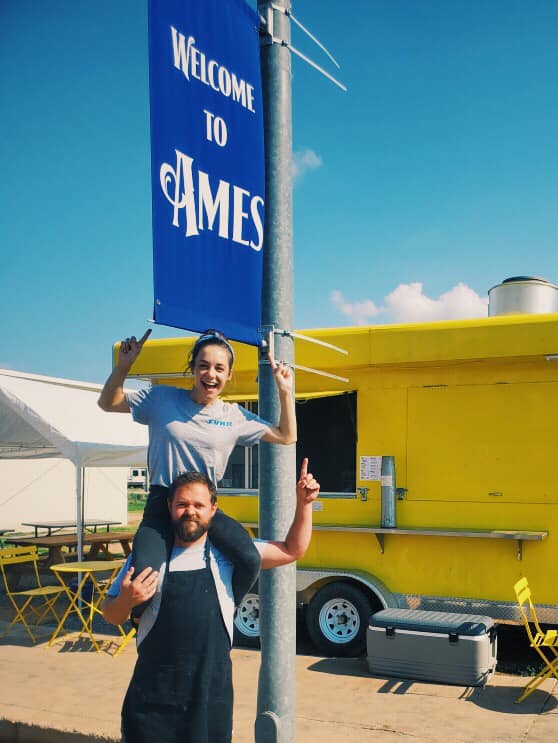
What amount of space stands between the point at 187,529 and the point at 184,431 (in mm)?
369

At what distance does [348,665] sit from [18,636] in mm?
3683

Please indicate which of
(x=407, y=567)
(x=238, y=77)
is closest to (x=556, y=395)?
(x=407, y=567)

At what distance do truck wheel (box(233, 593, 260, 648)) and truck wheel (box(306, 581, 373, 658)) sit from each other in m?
0.54

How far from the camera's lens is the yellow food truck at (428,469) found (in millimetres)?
7414

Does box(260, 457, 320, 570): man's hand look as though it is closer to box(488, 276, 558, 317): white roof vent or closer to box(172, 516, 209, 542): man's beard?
box(172, 516, 209, 542): man's beard

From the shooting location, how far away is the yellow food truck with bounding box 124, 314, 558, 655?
7414 millimetres

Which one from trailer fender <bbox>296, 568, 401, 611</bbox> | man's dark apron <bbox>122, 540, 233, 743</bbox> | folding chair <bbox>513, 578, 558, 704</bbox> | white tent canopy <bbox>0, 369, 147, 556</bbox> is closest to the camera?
man's dark apron <bbox>122, 540, 233, 743</bbox>

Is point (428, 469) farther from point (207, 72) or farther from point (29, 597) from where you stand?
point (207, 72)

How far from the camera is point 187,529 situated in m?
2.87

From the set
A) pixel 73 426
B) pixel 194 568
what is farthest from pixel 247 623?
pixel 194 568

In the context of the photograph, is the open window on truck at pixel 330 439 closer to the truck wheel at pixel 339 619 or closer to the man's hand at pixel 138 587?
the truck wheel at pixel 339 619

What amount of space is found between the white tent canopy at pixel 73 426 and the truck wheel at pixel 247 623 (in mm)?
2286

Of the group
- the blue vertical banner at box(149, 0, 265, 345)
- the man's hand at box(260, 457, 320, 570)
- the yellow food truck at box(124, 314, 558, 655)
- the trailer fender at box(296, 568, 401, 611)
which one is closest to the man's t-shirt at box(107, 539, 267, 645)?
the man's hand at box(260, 457, 320, 570)

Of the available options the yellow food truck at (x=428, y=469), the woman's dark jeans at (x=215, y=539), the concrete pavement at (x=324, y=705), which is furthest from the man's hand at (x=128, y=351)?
the yellow food truck at (x=428, y=469)
